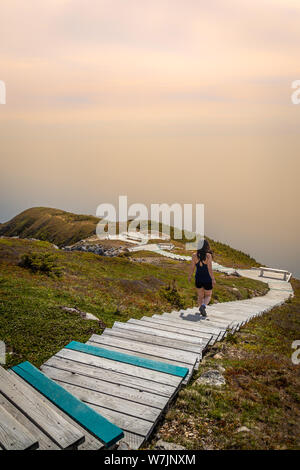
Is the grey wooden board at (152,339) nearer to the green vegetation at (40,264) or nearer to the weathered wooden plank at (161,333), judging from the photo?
the weathered wooden plank at (161,333)

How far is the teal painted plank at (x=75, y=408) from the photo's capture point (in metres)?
4.60

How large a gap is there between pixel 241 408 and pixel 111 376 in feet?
7.47

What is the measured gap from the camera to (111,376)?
626 centimetres

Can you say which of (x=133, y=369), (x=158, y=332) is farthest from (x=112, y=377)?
(x=158, y=332)

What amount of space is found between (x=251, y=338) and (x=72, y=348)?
20.8ft

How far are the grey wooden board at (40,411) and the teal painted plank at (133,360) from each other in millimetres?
1885

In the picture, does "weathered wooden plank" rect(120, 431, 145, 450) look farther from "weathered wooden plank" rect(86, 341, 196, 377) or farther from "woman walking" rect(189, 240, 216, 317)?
"woman walking" rect(189, 240, 216, 317)

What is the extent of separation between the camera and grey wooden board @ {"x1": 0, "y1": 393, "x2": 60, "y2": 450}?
4.17 metres

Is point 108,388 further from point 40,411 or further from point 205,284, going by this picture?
point 205,284

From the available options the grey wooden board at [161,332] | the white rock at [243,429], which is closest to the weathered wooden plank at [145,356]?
the grey wooden board at [161,332]

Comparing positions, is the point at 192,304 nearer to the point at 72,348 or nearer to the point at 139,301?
the point at 139,301

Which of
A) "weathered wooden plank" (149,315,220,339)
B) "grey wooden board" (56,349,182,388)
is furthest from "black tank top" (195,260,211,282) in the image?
"grey wooden board" (56,349,182,388)
